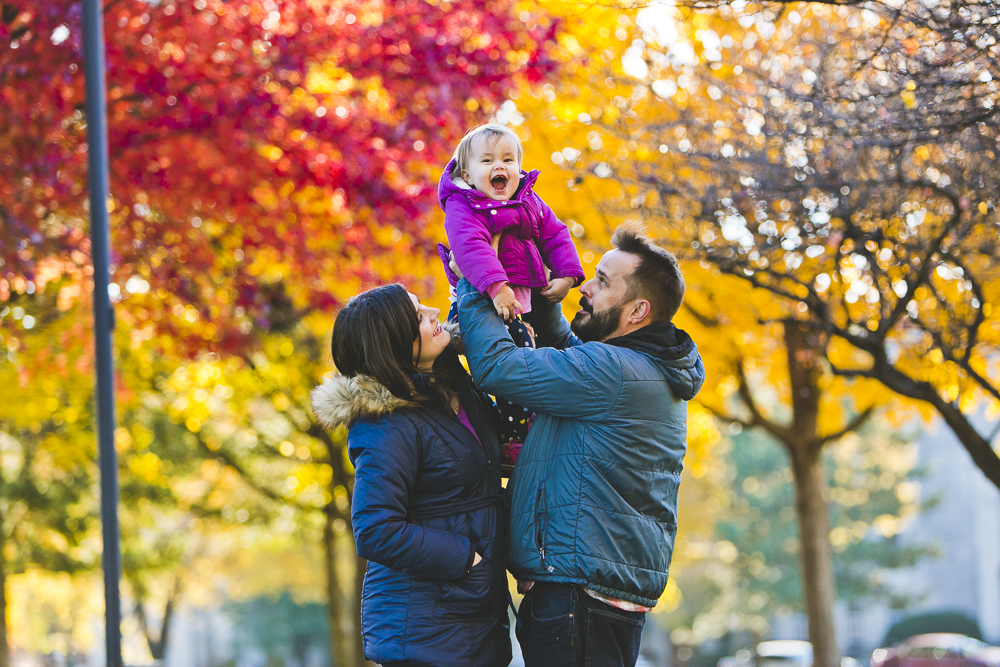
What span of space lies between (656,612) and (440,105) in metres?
29.4

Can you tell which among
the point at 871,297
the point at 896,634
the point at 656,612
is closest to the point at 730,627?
the point at 656,612

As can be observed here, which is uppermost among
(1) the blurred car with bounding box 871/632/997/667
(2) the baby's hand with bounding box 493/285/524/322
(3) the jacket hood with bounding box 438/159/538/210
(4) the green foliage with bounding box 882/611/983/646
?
(3) the jacket hood with bounding box 438/159/538/210

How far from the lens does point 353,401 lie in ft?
8.29

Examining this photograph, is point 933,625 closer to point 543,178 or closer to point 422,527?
point 543,178

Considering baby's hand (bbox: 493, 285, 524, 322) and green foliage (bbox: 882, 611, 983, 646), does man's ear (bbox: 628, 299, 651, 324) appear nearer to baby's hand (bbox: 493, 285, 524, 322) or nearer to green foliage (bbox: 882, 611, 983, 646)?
baby's hand (bbox: 493, 285, 524, 322)

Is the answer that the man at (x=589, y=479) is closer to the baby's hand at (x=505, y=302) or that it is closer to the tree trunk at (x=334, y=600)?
the baby's hand at (x=505, y=302)

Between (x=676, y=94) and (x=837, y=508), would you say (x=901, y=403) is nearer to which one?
(x=676, y=94)

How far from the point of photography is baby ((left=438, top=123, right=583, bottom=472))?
2.61 metres

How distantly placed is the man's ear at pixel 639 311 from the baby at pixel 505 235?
0.76 feet

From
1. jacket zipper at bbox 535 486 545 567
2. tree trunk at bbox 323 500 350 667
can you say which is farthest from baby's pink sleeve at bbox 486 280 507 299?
tree trunk at bbox 323 500 350 667

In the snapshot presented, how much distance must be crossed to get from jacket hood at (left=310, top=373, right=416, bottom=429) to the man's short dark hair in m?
0.78

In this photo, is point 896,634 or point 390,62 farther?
point 896,634

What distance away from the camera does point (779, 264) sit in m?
6.40

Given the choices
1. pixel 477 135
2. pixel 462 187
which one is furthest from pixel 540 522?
pixel 477 135
